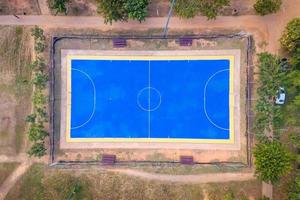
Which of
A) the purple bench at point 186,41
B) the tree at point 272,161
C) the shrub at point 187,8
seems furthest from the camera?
the purple bench at point 186,41

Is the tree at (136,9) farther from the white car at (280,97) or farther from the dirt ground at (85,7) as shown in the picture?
the white car at (280,97)

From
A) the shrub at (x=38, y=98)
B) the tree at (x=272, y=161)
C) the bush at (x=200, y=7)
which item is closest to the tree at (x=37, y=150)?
the shrub at (x=38, y=98)

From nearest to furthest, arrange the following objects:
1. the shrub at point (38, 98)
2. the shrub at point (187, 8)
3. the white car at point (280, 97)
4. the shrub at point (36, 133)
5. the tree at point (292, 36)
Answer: the tree at point (292, 36), the shrub at point (187, 8), the white car at point (280, 97), the shrub at point (36, 133), the shrub at point (38, 98)

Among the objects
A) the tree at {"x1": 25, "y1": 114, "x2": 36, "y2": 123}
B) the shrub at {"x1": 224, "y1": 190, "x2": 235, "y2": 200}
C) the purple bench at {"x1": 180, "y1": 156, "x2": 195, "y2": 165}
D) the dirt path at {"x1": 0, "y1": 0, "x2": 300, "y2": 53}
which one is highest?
the dirt path at {"x1": 0, "y1": 0, "x2": 300, "y2": 53}

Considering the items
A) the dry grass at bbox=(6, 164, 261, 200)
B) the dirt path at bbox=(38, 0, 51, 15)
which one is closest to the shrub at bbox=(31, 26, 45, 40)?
the dirt path at bbox=(38, 0, 51, 15)

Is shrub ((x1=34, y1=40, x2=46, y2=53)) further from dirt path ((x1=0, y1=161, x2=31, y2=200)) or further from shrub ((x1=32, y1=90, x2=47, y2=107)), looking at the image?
dirt path ((x1=0, y1=161, x2=31, y2=200))

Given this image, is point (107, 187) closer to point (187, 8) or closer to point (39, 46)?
point (39, 46)
